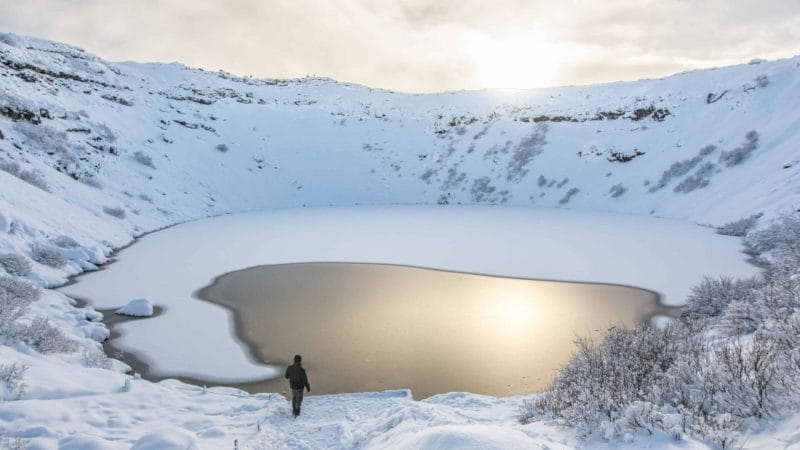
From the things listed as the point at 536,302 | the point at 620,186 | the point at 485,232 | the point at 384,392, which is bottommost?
the point at 384,392

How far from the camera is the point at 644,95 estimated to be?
Answer: 55.0 metres

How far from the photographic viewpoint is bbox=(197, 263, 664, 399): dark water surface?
1228cm

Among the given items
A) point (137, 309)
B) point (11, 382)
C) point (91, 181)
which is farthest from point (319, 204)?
point (11, 382)

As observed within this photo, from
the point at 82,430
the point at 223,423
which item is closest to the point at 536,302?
the point at 223,423

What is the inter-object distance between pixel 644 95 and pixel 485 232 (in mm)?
36384

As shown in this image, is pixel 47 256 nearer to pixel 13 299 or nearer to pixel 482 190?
pixel 13 299

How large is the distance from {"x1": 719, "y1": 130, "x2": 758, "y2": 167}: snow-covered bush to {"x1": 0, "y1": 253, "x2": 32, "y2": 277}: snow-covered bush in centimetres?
4378

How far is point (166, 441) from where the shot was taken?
24.2ft

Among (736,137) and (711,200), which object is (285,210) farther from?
(736,137)

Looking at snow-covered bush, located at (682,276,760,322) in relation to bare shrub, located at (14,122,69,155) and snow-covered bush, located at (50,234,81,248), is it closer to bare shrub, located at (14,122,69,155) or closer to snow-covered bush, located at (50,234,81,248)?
snow-covered bush, located at (50,234,81,248)

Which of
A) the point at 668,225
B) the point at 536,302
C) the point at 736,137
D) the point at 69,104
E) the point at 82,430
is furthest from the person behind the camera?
the point at 69,104

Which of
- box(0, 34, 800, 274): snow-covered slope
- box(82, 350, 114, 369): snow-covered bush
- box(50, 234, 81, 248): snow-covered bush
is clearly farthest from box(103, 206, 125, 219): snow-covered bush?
box(82, 350, 114, 369): snow-covered bush

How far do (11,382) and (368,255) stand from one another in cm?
1787

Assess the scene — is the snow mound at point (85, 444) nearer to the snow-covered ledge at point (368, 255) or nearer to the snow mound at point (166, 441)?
the snow mound at point (166, 441)
